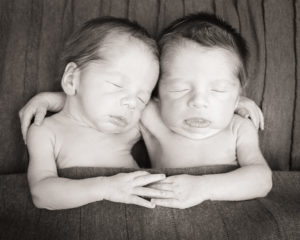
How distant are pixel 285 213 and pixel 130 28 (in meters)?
0.75

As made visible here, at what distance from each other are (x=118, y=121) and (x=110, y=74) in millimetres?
155

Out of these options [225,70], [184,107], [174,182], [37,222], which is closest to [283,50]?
[225,70]

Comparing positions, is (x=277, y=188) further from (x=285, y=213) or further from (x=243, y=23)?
(x=243, y=23)

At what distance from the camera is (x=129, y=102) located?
1219mm

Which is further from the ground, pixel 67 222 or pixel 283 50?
pixel 283 50

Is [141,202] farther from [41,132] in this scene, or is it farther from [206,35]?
[206,35]

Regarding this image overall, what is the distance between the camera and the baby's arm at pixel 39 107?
4.15ft

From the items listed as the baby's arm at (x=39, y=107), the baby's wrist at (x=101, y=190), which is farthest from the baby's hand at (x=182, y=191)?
the baby's arm at (x=39, y=107)

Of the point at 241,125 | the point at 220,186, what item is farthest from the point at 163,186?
the point at 241,125

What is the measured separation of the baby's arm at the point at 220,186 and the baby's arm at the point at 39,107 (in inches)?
18.8

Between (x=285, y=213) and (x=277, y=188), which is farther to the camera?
(x=277, y=188)

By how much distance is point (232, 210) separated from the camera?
3.52 ft

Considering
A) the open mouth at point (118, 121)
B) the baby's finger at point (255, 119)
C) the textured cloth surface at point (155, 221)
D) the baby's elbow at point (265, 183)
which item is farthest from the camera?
the baby's finger at point (255, 119)

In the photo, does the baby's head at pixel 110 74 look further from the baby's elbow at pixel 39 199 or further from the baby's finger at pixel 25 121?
the baby's elbow at pixel 39 199
